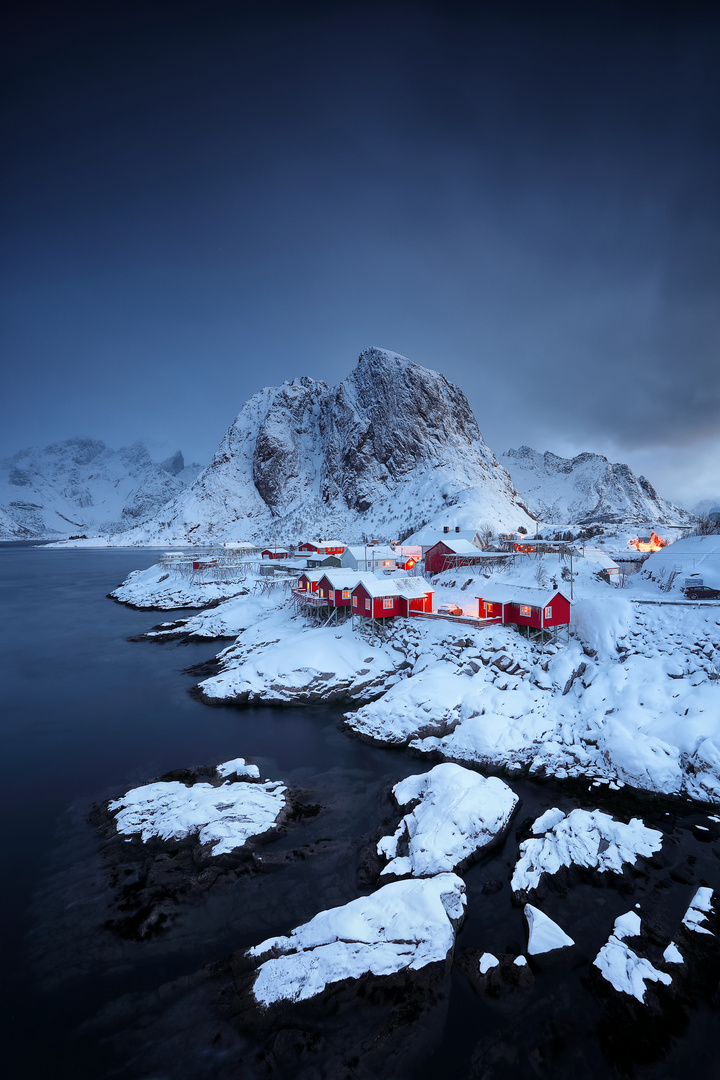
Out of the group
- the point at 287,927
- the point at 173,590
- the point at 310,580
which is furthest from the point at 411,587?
the point at 173,590

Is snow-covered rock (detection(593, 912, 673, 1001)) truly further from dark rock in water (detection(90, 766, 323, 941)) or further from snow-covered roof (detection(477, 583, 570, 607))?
snow-covered roof (detection(477, 583, 570, 607))

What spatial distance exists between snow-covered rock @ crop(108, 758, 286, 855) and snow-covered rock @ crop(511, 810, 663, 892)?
28.2 ft

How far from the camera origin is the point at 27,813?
16.8 meters

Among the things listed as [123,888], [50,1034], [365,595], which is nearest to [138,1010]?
[50,1034]

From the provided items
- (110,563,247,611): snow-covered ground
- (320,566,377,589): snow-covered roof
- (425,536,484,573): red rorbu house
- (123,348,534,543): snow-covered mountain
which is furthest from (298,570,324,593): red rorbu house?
(123,348,534,543): snow-covered mountain

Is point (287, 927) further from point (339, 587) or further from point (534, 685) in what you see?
point (339, 587)

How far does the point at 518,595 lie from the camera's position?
97.8ft

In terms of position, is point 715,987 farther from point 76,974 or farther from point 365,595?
point 365,595

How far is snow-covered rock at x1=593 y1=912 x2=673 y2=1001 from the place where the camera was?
9.90 meters

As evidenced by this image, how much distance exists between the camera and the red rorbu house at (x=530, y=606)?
1120 inches

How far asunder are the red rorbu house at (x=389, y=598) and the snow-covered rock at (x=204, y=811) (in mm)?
17021

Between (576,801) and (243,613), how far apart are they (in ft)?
119

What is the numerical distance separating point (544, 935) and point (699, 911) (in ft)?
14.8

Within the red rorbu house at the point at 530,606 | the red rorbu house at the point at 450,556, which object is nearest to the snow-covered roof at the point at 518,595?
the red rorbu house at the point at 530,606
